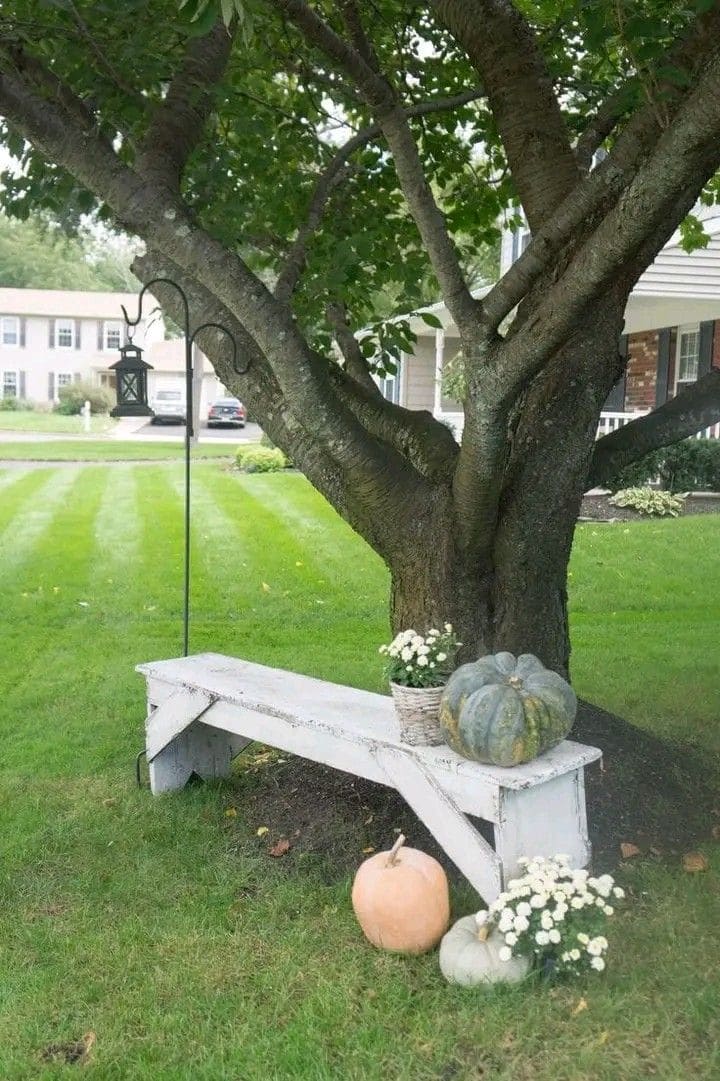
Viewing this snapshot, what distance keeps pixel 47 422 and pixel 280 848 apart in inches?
1596

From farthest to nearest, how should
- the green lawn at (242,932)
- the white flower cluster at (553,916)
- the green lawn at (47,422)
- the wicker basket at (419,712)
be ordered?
1. the green lawn at (47,422)
2. the wicker basket at (419,712)
3. the white flower cluster at (553,916)
4. the green lawn at (242,932)

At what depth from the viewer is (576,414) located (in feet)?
14.5

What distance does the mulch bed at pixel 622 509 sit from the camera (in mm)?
13562

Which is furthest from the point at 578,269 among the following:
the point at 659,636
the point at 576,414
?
the point at 659,636

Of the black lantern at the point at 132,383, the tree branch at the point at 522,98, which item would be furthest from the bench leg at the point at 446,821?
the tree branch at the point at 522,98

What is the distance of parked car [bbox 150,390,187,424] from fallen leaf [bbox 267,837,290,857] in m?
39.1

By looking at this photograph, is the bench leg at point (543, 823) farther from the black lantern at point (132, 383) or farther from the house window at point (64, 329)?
the house window at point (64, 329)

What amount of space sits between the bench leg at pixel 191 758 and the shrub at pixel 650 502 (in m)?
9.81

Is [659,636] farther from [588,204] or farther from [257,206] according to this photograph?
[588,204]

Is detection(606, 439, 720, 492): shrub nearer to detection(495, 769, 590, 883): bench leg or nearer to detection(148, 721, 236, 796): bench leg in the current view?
detection(148, 721, 236, 796): bench leg

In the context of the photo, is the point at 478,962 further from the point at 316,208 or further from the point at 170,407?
the point at 170,407

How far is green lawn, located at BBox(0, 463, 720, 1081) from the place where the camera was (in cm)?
285

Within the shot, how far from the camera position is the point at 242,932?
11.6 feet

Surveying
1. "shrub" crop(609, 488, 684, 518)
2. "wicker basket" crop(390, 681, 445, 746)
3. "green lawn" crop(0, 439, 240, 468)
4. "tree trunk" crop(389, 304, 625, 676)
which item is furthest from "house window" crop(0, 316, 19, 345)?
"wicker basket" crop(390, 681, 445, 746)
